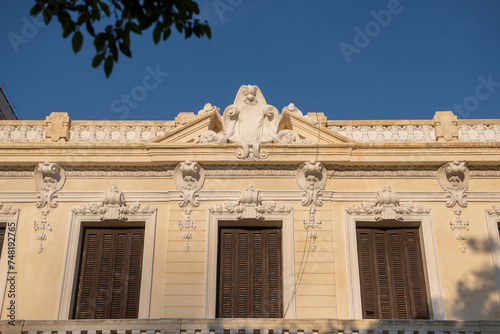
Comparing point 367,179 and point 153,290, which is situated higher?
point 367,179

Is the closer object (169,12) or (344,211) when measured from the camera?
(169,12)

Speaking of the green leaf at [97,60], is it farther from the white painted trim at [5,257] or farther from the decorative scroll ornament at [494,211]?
the decorative scroll ornament at [494,211]

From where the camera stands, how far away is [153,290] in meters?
14.8

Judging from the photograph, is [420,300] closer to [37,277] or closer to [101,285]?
[101,285]

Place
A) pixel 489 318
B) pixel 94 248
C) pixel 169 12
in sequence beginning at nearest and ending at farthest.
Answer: pixel 169 12
pixel 489 318
pixel 94 248

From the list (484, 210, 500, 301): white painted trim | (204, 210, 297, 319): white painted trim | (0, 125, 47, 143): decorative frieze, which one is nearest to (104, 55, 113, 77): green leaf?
(204, 210, 297, 319): white painted trim

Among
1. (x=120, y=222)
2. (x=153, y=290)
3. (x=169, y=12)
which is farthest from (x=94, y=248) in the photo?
(x=169, y=12)

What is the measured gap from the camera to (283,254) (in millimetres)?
15219

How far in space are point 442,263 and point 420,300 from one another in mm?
892

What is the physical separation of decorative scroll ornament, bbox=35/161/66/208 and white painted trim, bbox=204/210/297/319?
11.2 feet

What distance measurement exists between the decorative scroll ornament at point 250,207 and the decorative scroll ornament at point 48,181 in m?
3.42

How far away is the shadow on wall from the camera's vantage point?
47.5 ft

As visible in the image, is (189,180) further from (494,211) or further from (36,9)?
(36,9)

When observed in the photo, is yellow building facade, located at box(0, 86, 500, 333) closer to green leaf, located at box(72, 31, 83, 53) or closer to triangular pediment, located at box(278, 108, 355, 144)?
triangular pediment, located at box(278, 108, 355, 144)
